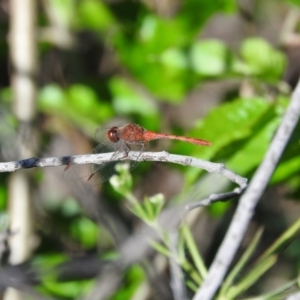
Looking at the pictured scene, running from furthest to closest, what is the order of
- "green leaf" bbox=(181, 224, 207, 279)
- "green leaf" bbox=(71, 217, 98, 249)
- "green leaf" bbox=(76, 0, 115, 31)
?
"green leaf" bbox=(71, 217, 98, 249) < "green leaf" bbox=(76, 0, 115, 31) < "green leaf" bbox=(181, 224, 207, 279)

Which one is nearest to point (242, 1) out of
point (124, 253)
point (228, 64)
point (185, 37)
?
point (185, 37)

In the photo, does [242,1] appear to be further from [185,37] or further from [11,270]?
[11,270]

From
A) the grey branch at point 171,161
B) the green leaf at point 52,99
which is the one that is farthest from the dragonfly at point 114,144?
the grey branch at point 171,161

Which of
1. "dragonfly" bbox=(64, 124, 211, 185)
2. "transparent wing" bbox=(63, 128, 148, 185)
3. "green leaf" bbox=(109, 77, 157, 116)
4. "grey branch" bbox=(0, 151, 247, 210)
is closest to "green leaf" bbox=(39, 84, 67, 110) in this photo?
"green leaf" bbox=(109, 77, 157, 116)

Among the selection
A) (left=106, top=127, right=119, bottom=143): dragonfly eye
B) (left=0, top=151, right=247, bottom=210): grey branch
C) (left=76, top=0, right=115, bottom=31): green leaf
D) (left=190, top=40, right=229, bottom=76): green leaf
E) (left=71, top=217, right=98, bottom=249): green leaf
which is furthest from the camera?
(left=71, top=217, right=98, bottom=249): green leaf

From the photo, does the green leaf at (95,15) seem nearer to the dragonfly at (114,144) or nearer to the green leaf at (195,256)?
the dragonfly at (114,144)

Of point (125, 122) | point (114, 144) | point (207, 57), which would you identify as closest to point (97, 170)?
point (114, 144)

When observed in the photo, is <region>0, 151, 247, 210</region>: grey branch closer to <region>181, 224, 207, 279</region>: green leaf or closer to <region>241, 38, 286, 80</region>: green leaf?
<region>181, 224, 207, 279</region>: green leaf
